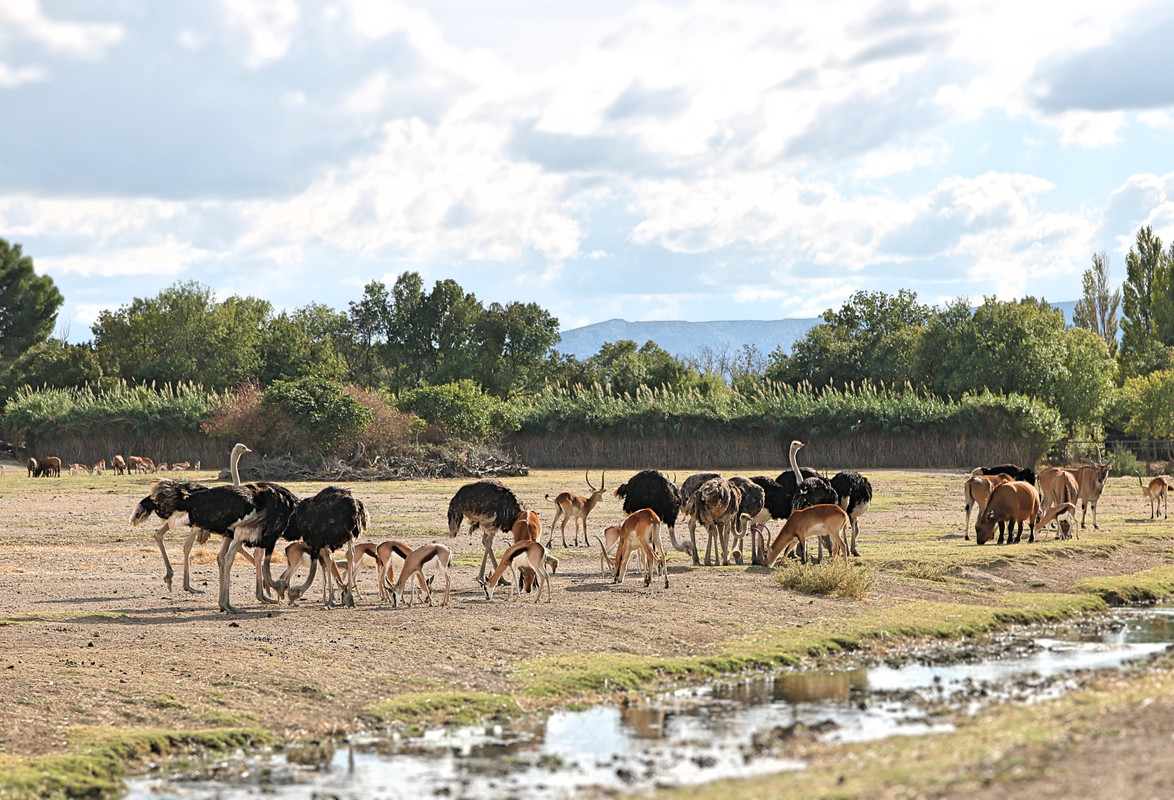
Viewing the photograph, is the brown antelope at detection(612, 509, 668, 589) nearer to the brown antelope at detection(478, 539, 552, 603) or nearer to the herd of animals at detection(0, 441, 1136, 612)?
the herd of animals at detection(0, 441, 1136, 612)

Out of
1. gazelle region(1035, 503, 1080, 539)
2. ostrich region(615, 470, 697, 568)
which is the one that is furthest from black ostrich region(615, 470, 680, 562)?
gazelle region(1035, 503, 1080, 539)

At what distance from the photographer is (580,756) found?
31.4 feet

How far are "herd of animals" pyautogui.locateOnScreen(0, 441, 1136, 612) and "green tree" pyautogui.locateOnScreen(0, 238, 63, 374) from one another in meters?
63.8

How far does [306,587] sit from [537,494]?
70.1 feet

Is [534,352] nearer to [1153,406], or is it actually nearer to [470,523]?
[1153,406]

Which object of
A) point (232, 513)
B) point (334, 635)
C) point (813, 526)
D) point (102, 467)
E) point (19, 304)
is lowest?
point (334, 635)

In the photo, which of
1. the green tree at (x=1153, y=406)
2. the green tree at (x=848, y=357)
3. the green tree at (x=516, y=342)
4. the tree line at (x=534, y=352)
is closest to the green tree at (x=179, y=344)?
the tree line at (x=534, y=352)

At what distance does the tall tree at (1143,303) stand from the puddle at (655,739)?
7360cm

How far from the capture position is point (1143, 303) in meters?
88.8

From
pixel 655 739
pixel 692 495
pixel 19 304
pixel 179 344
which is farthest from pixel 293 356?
pixel 655 739

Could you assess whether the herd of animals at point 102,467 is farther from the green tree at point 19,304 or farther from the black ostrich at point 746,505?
the black ostrich at point 746,505

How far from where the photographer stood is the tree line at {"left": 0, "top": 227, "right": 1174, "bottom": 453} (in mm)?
60875

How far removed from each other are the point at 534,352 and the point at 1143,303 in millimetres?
45486

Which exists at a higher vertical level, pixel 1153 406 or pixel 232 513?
pixel 1153 406
